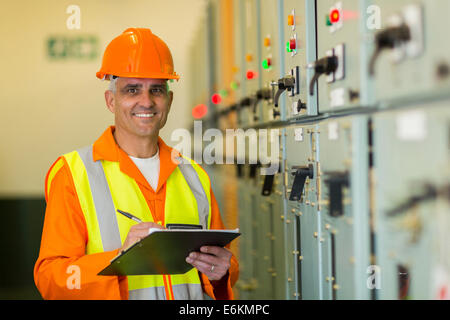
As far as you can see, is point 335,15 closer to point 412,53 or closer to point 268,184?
point 412,53

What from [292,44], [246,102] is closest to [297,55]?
[292,44]

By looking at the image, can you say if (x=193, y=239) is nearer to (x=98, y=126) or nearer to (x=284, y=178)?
(x=284, y=178)

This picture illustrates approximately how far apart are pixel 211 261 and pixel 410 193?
2.63ft

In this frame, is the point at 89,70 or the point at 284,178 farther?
the point at 89,70

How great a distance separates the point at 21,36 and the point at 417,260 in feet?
18.3

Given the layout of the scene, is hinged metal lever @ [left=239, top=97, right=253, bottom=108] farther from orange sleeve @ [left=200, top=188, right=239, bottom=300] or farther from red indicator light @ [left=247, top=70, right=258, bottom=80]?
orange sleeve @ [left=200, top=188, right=239, bottom=300]

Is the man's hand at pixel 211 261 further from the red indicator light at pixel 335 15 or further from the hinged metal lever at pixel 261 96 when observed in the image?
the hinged metal lever at pixel 261 96

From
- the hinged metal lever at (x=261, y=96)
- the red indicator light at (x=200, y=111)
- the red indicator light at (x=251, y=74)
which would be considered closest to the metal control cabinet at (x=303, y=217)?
the hinged metal lever at (x=261, y=96)

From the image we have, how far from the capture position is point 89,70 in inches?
233

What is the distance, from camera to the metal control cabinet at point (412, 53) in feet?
3.62

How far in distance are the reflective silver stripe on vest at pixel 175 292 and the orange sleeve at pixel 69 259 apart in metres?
0.05

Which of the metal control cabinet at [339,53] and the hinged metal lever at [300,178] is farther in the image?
the hinged metal lever at [300,178]
